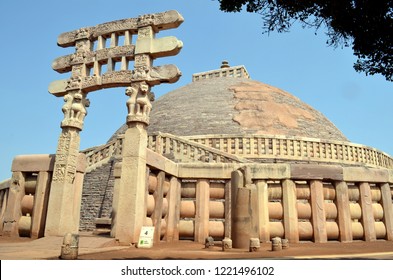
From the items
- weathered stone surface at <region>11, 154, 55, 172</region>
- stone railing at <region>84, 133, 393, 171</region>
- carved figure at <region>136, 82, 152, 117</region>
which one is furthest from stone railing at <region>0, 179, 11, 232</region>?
stone railing at <region>84, 133, 393, 171</region>

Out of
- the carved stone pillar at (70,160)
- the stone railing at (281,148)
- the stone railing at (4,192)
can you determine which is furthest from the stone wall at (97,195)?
the carved stone pillar at (70,160)

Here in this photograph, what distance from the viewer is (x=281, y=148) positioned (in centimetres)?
1759

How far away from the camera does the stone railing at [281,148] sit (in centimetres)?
1728

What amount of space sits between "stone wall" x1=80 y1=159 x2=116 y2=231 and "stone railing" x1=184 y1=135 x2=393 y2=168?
4.64 meters

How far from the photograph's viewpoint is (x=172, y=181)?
28.6ft

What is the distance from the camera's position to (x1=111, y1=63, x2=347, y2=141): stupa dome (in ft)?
73.8

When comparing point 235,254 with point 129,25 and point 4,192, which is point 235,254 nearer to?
point 129,25

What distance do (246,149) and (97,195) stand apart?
7.27 meters

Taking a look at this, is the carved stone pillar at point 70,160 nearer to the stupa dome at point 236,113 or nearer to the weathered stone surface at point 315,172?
the weathered stone surface at point 315,172

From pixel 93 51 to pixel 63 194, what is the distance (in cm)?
385

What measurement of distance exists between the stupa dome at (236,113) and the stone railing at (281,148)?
379 centimetres

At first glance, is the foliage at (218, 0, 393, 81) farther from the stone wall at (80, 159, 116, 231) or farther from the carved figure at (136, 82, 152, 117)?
the stone wall at (80, 159, 116, 231)

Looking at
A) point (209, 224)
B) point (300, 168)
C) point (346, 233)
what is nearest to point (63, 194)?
point (209, 224)

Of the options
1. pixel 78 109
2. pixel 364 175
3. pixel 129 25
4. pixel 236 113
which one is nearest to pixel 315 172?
pixel 364 175
